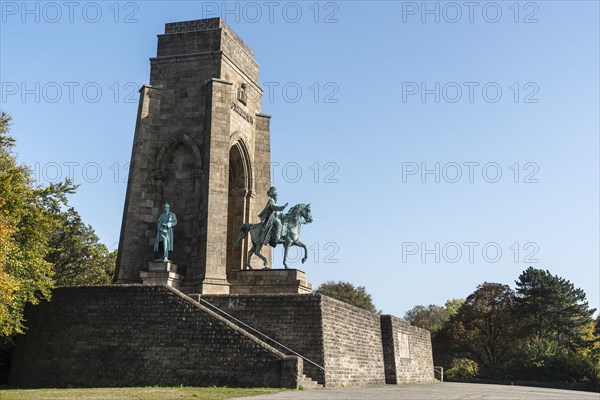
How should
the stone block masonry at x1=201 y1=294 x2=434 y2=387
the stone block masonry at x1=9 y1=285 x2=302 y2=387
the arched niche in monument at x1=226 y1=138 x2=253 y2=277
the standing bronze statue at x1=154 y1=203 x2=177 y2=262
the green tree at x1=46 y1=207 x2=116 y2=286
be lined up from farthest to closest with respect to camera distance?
the green tree at x1=46 y1=207 x2=116 y2=286 → the arched niche in monument at x1=226 y1=138 x2=253 y2=277 → the standing bronze statue at x1=154 y1=203 x2=177 y2=262 → the stone block masonry at x1=201 y1=294 x2=434 y2=387 → the stone block masonry at x1=9 y1=285 x2=302 y2=387

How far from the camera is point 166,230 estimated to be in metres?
25.0

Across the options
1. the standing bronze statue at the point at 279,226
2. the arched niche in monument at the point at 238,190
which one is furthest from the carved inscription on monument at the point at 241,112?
the standing bronze statue at the point at 279,226

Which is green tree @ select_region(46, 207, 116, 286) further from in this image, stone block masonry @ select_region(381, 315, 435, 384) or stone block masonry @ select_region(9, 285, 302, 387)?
stone block masonry @ select_region(381, 315, 435, 384)

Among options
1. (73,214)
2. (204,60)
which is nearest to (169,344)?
(204,60)

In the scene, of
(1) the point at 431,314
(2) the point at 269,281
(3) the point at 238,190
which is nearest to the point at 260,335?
(2) the point at 269,281

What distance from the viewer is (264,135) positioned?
1196 inches

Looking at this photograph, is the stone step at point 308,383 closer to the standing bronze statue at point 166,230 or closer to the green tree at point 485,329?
the standing bronze statue at point 166,230

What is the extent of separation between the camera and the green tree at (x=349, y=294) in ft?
194

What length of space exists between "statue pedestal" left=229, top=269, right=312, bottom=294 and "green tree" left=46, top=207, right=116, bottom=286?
13482mm

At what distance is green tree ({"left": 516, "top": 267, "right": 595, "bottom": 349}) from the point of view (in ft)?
178

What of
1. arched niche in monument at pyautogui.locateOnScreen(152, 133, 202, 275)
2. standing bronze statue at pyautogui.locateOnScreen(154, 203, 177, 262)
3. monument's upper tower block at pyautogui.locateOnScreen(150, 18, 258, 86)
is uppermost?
monument's upper tower block at pyautogui.locateOnScreen(150, 18, 258, 86)

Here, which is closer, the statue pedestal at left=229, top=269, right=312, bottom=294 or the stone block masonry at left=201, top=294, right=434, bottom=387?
the stone block masonry at left=201, top=294, right=434, bottom=387

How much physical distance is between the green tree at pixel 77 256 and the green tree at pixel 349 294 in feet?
86.8

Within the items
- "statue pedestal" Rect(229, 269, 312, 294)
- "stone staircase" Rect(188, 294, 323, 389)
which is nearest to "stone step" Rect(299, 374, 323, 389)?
"stone staircase" Rect(188, 294, 323, 389)
